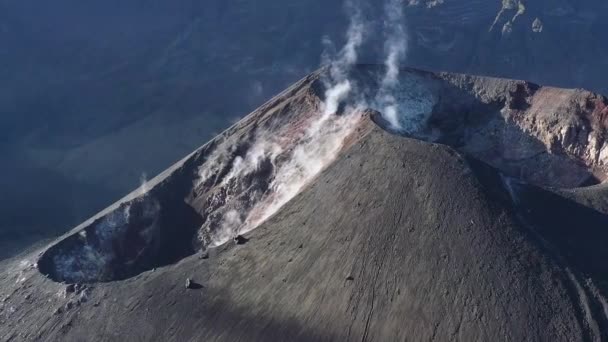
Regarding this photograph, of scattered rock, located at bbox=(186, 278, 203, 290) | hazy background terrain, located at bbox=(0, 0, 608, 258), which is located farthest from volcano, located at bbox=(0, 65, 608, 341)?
hazy background terrain, located at bbox=(0, 0, 608, 258)

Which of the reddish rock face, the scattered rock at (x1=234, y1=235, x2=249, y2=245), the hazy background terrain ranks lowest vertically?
the hazy background terrain

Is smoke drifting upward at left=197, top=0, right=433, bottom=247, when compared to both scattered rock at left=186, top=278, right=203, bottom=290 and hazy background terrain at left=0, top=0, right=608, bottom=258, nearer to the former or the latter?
scattered rock at left=186, top=278, right=203, bottom=290

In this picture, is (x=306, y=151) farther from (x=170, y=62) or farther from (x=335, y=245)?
(x=170, y=62)

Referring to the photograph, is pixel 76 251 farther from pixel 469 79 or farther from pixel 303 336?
pixel 469 79

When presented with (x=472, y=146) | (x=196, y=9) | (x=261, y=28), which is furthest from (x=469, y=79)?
(x=196, y=9)

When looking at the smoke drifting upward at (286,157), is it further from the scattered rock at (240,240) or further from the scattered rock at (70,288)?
the scattered rock at (70,288)
